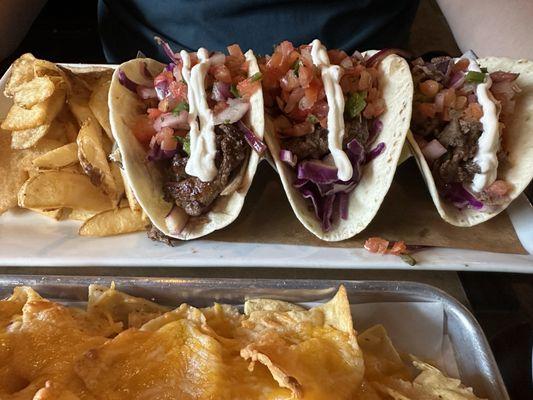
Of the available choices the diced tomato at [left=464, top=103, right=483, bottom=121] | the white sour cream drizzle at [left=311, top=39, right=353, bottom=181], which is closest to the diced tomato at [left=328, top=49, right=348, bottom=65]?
the white sour cream drizzle at [left=311, top=39, right=353, bottom=181]

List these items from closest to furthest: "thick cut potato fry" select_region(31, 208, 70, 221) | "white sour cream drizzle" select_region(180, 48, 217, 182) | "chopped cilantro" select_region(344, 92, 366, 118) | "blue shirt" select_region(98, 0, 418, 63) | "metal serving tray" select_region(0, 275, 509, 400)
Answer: "metal serving tray" select_region(0, 275, 509, 400)
"white sour cream drizzle" select_region(180, 48, 217, 182)
"chopped cilantro" select_region(344, 92, 366, 118)
"thick cut potato fry" select_region(31, 208, 70, 221)
"blue shirt" select_region(98, 0, 418, 63)

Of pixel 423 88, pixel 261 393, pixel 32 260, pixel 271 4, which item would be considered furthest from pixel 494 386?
pixel 271 4

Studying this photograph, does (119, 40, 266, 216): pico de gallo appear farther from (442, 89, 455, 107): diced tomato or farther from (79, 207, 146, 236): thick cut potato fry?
(442, 89, 455, 107): diced tomato

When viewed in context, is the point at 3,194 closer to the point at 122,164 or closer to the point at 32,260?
the point at 32,260

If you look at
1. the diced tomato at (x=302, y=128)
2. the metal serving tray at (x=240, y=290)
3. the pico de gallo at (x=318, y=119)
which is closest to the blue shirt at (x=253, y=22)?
the pico de gallo at (x=318, y=119)

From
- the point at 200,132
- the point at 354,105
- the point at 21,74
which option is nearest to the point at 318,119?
the point at 354,105
